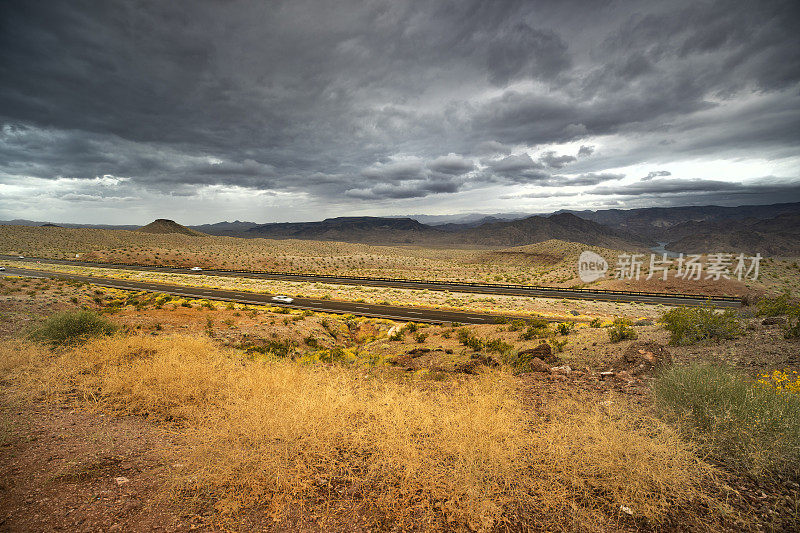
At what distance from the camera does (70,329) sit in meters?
11.6

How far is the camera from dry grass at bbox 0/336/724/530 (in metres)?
4.57

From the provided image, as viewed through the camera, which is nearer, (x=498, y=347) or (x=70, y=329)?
(x=70, y=329)

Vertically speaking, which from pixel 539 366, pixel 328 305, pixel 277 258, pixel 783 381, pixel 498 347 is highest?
pixel 783 381

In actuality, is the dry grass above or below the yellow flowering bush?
below

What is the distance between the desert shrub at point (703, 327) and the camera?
11570mm

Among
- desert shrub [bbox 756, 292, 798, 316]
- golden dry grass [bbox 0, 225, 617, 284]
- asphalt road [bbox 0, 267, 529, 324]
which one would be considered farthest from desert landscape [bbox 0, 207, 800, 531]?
golden dry grass [bbox 0, 225, 617, 284]

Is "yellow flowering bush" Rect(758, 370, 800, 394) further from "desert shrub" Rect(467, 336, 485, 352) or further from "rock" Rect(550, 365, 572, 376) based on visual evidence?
"desert shrub" Rect(467, 336, 485, 352)

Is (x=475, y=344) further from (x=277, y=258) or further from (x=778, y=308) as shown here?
(x=277, y=258)

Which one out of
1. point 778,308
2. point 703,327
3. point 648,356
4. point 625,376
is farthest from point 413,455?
point 778,308

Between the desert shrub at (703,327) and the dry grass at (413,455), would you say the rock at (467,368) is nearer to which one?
the dry grass at (413,455)

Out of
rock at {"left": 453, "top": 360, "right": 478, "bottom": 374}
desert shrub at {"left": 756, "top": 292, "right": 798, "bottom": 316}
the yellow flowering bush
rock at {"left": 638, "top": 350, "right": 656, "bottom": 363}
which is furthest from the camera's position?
desert shrub at {"left": 756, "top": 292, "right": 798, "bottom": 316}

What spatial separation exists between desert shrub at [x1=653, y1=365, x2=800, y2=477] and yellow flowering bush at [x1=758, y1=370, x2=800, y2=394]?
0.97ft

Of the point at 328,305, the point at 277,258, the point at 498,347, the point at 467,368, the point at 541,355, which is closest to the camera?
the point at 467,368

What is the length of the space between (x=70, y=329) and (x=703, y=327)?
78.8 feet
